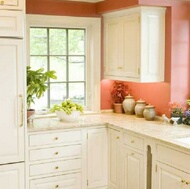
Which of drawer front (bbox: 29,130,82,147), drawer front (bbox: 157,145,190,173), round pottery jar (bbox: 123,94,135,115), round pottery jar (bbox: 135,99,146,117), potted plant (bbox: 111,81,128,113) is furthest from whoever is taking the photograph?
potted plant (bbox: 111,81,128,113)

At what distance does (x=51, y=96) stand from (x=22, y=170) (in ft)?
4.05

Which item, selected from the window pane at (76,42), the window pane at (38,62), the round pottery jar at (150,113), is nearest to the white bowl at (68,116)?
the window pane at (38,62)

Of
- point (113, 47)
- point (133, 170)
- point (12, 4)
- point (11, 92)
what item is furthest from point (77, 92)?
point (12, 4)

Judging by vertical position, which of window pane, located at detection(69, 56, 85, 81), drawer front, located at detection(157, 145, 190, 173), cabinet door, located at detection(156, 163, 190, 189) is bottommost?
cabinet door, located at detection(156, 163, 190, 189)

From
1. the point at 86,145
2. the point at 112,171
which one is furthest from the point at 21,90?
the point at 112,171

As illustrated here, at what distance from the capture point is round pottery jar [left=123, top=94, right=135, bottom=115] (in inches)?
196

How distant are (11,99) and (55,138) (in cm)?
70

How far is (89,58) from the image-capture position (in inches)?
202

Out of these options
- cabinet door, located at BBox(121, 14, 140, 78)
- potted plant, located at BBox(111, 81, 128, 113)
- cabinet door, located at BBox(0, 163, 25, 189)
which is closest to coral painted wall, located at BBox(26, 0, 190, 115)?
cabinet door, located at BBox(121, 14, 140, 78)

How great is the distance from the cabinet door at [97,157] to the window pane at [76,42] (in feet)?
3.92

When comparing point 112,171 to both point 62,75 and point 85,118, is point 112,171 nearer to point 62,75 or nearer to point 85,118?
point 85,118

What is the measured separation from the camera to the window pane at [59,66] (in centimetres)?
493

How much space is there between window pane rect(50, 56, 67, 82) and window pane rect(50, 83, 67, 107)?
8 centimetres

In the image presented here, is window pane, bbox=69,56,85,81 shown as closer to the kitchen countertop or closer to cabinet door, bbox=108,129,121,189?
the kitchen countertop
